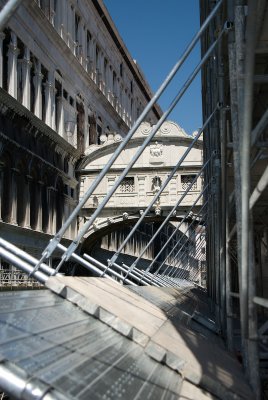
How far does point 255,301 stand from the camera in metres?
6.72

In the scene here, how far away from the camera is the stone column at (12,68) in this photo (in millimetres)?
26514

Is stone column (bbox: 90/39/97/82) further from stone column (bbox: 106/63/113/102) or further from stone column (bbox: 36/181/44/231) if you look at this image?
stone column (bbox: 36/181/44/231)

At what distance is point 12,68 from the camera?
26.8m

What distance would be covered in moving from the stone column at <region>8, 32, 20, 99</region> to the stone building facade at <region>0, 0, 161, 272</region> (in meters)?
0.04

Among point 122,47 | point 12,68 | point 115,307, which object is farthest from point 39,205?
point 115,307

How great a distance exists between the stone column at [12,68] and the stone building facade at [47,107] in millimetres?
38

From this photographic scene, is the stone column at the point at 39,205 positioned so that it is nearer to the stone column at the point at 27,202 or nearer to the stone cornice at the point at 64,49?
the stone column at the point at 27,202

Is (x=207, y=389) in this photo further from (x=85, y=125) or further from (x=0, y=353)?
(x=85, y=125)

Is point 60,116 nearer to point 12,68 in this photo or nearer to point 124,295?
point 12,68

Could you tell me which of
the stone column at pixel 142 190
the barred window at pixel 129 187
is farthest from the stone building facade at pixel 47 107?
the stone column at pixel 142 190

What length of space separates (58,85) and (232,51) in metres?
25.7

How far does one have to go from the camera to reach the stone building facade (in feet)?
85.8

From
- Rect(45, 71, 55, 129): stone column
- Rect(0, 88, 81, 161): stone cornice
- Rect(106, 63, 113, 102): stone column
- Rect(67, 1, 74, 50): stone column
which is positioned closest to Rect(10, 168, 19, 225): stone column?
Rect(0, 88, 81, 161): stone cornice

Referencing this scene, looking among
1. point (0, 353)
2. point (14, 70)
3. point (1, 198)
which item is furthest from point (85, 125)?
point (0, 353)
